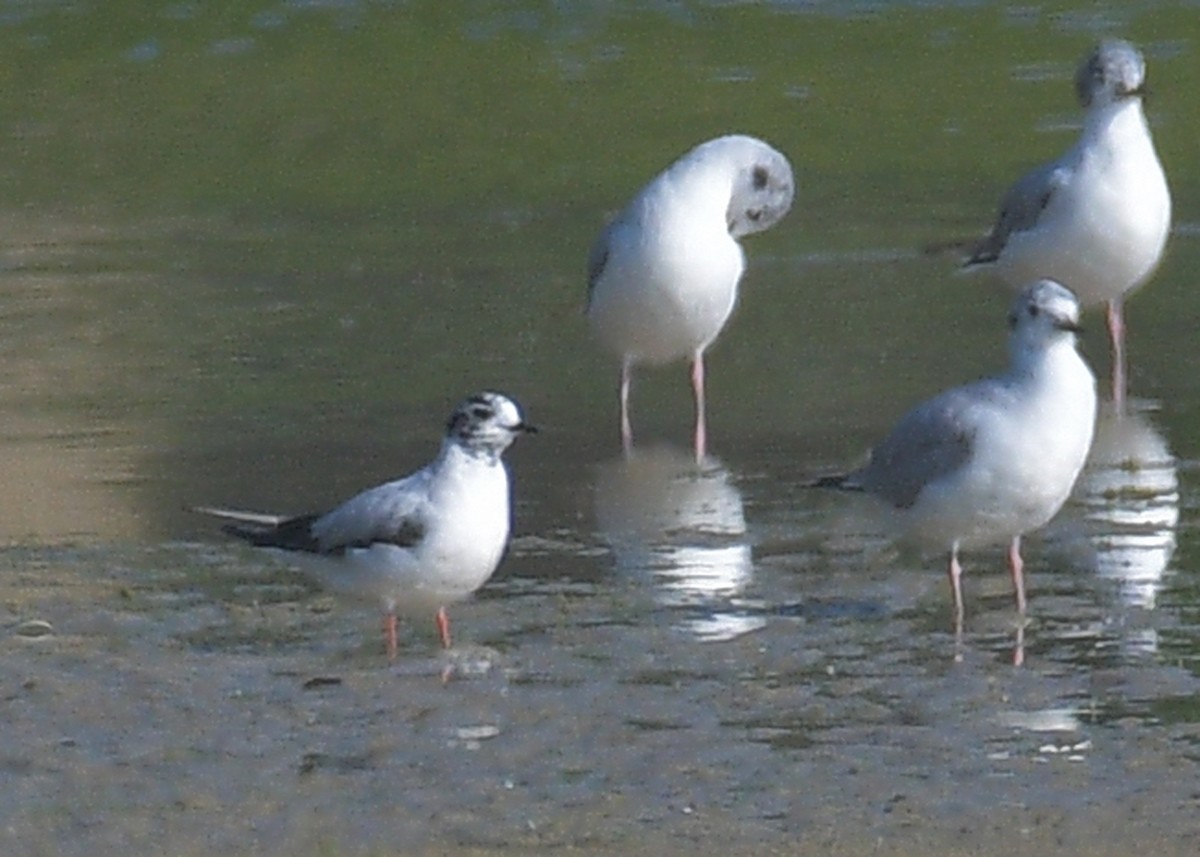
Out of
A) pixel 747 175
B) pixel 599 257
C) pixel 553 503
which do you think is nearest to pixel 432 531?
pixel 553 503

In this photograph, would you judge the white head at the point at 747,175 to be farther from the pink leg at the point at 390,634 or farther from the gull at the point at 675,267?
the pink leg at the point at 390,634

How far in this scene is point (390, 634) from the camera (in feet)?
30.2

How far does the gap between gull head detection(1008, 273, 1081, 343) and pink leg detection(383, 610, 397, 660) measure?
6.87 feet

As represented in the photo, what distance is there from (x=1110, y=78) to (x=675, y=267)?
249cm

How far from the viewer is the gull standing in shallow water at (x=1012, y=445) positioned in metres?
9.01

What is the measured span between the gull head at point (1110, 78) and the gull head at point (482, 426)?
5.35 m

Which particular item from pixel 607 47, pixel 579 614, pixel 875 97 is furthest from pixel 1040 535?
pixel 607 47

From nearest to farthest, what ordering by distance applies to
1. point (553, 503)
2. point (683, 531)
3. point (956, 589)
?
point (956, 589)
point (683, 531)
point (553, 503)

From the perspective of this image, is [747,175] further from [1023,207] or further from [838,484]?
[838,484]

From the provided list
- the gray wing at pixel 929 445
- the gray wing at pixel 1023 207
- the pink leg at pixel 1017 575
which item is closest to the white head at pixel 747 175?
the gray wing at pixel 1023 207

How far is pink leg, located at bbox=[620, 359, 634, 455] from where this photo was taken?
484 inches

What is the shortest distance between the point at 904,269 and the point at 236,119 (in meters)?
8.22

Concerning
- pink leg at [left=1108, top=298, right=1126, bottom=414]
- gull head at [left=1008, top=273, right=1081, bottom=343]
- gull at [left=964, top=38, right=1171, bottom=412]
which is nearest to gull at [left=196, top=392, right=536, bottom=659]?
gull head at [left=1008, top=273, right=1081, bottom=343]

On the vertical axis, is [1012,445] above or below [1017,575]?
above
